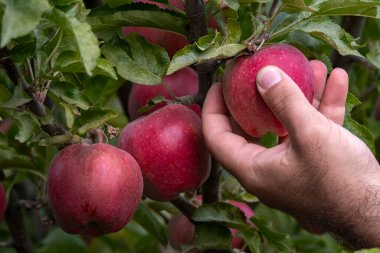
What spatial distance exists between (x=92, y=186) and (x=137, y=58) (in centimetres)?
25

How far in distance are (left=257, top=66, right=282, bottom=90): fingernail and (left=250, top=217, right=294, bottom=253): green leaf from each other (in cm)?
43

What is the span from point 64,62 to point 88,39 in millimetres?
181

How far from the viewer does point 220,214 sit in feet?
4.72

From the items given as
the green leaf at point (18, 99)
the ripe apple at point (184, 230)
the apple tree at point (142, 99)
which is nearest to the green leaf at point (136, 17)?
the apple tree at point (142, 99)

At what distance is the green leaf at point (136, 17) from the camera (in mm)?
1287

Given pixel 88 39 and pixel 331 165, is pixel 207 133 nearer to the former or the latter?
pixel 331 165

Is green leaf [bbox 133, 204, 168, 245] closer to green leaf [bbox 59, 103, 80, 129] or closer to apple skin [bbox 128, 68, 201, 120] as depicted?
apple skin [bbox 128, 68, 201, 120]

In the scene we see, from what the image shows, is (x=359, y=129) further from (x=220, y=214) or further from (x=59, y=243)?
(x=59, y=243)

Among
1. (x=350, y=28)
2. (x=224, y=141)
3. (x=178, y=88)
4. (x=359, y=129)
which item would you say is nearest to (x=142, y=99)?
(x=178, y=88)

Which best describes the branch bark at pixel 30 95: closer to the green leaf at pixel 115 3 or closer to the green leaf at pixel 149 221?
the green leaf at pixel 115 3

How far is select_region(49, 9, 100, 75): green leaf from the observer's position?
91 cm

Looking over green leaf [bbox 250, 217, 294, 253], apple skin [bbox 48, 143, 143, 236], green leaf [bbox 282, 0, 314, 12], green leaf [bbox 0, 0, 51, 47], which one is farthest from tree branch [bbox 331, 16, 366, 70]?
green leaf [bbox 0, 0, 51, 47]

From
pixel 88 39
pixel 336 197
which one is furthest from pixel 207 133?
pixel 88 39

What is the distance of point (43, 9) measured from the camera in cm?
88
